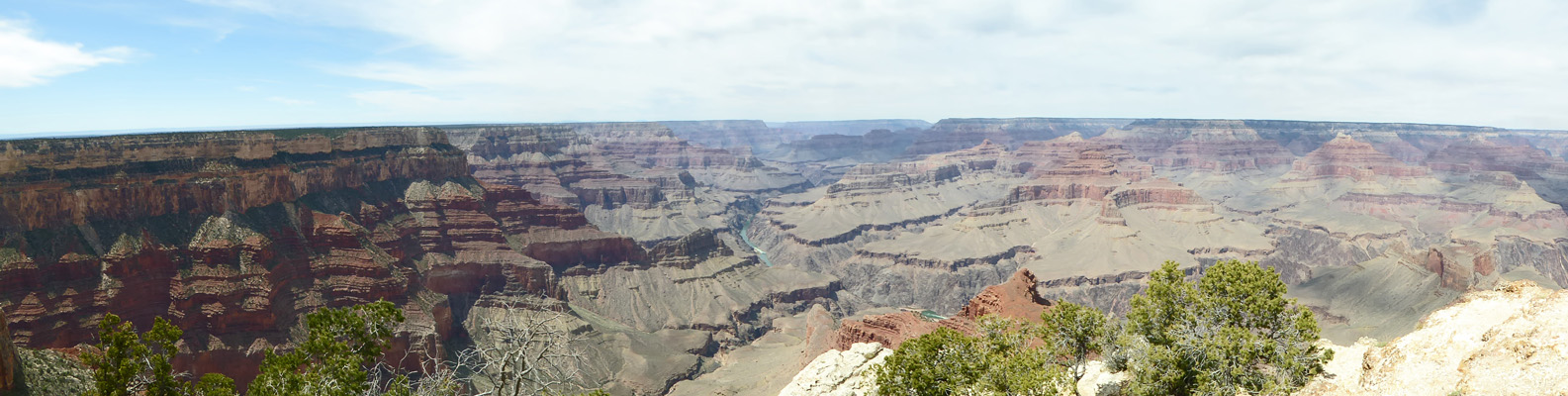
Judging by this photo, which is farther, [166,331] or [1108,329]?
[1108,329]

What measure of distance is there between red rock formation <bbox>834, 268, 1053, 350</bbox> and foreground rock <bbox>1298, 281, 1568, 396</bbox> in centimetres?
2725

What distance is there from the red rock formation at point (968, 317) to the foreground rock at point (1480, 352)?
2725 centimetres

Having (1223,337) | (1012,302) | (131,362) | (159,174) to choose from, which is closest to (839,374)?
(1223,337)

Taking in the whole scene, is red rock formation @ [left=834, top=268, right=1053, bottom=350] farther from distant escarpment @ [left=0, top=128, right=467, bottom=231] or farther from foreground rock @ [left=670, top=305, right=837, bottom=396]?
distant escarpment @ [left=0, top=128, right=467, bottom=231]

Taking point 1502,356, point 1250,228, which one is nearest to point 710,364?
point 1502,356

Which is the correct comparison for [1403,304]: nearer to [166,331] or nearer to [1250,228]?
[1250,228]

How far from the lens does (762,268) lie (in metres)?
148

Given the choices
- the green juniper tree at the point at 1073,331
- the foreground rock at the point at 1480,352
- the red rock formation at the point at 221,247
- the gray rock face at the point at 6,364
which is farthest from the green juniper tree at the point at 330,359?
the foreground rock at the point at 1480,352

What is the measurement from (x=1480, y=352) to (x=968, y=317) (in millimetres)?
38834

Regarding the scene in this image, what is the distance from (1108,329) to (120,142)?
96.5 meters

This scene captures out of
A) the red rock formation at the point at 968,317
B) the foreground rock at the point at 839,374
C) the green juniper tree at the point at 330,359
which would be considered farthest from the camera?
the red rock formation at the point at 968,317

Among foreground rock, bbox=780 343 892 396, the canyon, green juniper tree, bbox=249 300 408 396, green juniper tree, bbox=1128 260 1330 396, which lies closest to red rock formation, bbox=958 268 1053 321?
the canyon

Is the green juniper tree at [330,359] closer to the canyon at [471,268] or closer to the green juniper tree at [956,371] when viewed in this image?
the canyon at [471,268]

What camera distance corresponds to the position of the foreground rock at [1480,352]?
2091 cm
